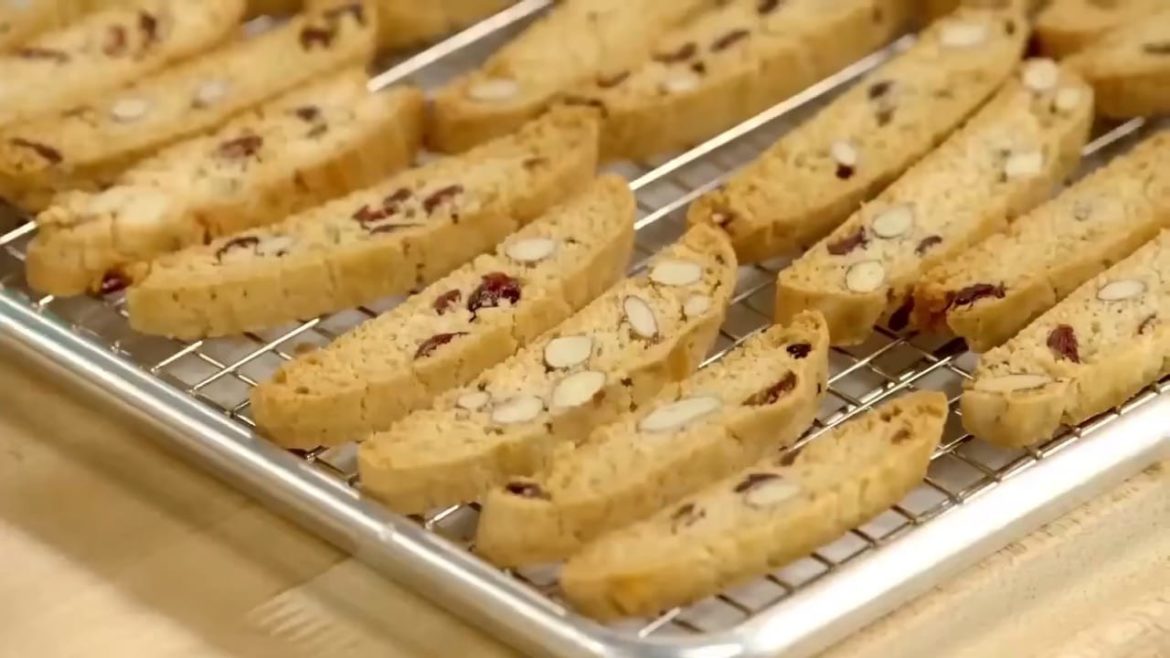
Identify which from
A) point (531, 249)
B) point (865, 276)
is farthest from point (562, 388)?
point (865, 276)

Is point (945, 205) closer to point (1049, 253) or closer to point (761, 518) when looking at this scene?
point (1049, 253)

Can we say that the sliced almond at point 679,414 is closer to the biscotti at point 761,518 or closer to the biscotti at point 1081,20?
the biscotti at point 761,518

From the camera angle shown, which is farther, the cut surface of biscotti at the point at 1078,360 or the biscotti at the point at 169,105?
the biscotti at the point at 169,105

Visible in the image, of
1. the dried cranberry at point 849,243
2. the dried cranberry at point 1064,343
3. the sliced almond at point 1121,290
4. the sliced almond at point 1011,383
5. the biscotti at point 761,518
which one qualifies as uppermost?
the dried cranberry at point 849,243

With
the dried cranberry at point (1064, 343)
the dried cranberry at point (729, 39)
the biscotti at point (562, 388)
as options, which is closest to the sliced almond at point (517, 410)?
the biscotti at point (562, 388)

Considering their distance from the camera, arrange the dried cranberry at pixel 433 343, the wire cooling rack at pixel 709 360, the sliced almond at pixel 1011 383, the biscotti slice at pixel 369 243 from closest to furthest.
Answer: the wire cooling rack at pixel 709 360
the sliced almond at pixel 1011 383
the dried cranberry at pixel 433 343
the biscotti slice at pixel 369 243

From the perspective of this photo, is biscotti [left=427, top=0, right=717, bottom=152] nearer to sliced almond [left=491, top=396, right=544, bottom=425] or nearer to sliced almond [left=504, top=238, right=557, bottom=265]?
sliced almond [left=504, top=238, right=557, bottom=265]
